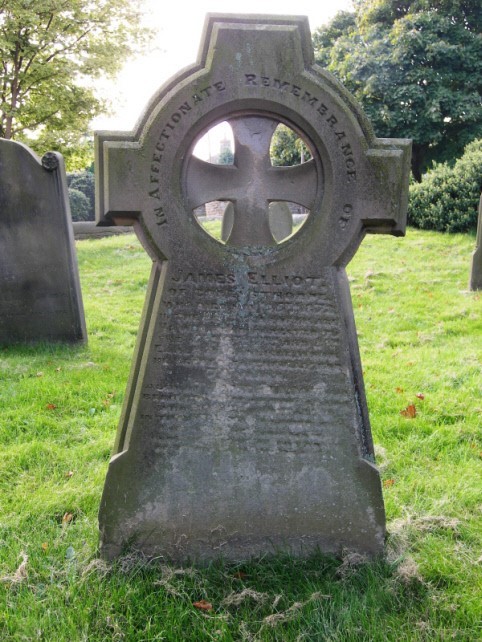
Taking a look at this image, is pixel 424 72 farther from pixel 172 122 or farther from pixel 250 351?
pixel 250 351

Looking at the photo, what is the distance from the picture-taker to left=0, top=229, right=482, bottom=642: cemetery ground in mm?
2281

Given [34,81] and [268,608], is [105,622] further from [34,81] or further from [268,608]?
[34,81]

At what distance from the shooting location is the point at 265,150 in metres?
2.61

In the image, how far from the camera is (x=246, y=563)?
269 centimetres

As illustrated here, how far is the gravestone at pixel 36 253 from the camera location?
6.01 m

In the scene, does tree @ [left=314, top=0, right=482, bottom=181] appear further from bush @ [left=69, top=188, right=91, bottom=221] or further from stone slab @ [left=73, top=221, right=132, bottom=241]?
bush @ [left=69, top=188, right=91, bottom=221]

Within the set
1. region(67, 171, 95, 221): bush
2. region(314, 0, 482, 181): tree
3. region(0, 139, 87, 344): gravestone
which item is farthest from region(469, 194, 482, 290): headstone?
region(67, 171, 95, 221): bush

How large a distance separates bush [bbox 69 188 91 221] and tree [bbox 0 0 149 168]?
527cm

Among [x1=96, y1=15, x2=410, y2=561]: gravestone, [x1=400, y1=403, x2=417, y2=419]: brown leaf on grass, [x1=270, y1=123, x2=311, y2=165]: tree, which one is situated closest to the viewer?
[x1=96, y1=15, x2=410, y2=561]: gravestone

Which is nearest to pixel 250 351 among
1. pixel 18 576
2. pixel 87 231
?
pixel 18 576

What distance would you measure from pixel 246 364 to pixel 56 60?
65.4ft

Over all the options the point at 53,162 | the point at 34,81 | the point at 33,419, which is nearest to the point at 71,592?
the point at 33,419

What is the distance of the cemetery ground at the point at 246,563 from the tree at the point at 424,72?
706 inches

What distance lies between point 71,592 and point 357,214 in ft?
7.19
